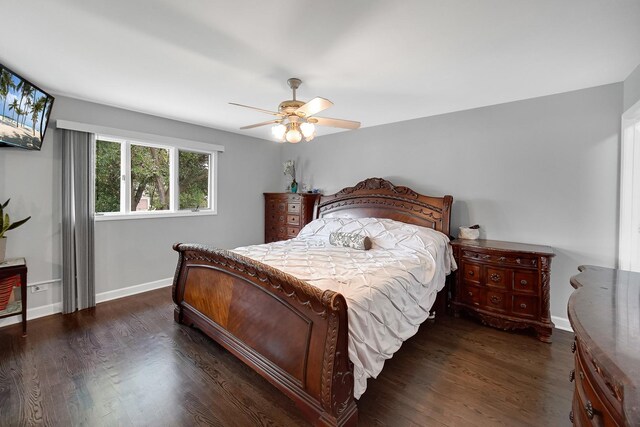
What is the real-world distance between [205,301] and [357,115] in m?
2.92

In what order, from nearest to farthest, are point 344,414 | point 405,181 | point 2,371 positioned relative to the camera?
point 344,414 → point 2,371 → point 405,181

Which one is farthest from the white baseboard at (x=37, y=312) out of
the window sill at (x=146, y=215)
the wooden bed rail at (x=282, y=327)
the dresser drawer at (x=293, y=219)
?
the dresser drawer at (x=293, y=219)

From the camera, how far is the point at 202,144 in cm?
432

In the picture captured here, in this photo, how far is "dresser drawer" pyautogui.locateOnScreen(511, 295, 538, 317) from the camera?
2721 millimetres

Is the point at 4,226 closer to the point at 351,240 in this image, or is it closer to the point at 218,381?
the point at 218,381

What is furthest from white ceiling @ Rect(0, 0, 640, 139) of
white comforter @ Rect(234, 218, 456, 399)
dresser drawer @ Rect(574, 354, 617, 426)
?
dresser drawer @ Rect(574, 354, 617, 426)

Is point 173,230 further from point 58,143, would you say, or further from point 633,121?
point 633,121

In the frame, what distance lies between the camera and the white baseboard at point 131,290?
3.56 meters

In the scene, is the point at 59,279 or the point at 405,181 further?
the point at 405,181

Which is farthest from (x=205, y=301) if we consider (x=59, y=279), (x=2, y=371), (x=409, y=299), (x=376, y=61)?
(x=376, y=61)

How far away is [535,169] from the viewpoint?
10.0 feet

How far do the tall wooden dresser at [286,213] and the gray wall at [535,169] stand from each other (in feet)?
4.95

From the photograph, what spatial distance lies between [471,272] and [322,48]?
268cm

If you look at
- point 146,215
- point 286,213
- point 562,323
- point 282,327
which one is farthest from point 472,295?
point 146,215
